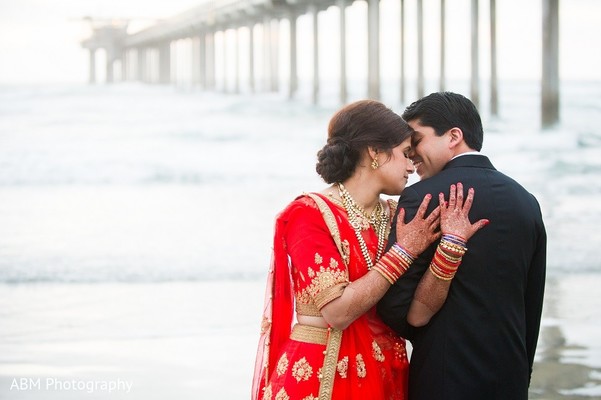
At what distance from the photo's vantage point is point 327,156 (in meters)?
2.10

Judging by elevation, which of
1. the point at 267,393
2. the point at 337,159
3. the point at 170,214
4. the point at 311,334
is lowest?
the point at 170,214

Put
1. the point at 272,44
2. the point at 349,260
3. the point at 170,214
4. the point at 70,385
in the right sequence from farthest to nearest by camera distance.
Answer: the point at 272,44 < the point at 170,214 < the point at 70,385 < the point at 349,260

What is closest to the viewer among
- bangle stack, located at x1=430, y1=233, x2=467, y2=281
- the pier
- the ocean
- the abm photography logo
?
bangle stack, located at x1=430, y1=233, x2=467, y2=281

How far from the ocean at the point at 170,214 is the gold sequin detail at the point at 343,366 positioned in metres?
1.85

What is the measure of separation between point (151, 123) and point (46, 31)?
2771 millimetres

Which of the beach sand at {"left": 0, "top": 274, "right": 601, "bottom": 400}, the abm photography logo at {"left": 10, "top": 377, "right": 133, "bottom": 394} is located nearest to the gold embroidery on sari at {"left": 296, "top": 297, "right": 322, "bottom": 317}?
the beach sand at {"left": 0, "top": 274, "right": 601, "bottom": 400}

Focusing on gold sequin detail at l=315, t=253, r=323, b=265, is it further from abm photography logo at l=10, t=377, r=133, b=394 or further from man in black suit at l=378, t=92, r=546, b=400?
abm photography logo at l=10, t=377, r=133, b=394

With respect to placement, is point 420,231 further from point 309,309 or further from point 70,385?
point 70,385

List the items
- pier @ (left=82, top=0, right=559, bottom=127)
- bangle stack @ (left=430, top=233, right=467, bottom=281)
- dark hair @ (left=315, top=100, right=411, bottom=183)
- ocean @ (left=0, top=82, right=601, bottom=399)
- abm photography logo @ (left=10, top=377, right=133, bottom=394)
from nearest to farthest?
bangle stack @ (left=430, top=233, right=467, bottom=281), dark hair @ (left=315, top=100, right=411, bottom=183), abm photography logo @ (left=10, top=377, right=133, bottom=394), ocean @ (left=0, top=82, right=601, bottom=399), pier @ (left=82, top=0, right=559, bottom=127)

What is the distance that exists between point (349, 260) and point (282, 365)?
278 millimetres

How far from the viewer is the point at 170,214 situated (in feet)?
36.4

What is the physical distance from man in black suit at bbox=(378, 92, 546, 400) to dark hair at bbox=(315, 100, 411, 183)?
11 cm

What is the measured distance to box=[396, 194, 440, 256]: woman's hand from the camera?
1.97 meters

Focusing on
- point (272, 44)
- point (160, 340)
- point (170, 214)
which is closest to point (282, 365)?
point (160, 340)
